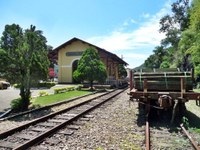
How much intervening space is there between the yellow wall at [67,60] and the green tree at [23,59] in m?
22.9

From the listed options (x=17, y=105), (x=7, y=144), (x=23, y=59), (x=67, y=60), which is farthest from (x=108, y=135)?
(x=67, y=60)

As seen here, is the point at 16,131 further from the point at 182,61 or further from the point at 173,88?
the point at 182,61

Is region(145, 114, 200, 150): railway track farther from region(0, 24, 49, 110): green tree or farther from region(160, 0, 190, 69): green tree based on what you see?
region(160, 0, 190, 69): green tree

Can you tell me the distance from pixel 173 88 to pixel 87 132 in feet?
13.5

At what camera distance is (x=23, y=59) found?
1109 centimetres

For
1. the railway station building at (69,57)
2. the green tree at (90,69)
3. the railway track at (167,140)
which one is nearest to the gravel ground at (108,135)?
the railway track at (167,140)

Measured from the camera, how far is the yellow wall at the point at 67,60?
3462 centimetres

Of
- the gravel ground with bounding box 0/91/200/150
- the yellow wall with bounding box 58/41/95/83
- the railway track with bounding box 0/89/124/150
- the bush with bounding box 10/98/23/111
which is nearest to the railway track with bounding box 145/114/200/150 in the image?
the gravel ground with bounding box 0/91/200/150

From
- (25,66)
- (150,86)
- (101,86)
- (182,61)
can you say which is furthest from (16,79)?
(182,61)

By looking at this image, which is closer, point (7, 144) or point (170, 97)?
point (7, 144)

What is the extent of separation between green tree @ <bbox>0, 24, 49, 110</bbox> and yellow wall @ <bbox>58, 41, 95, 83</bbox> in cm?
2285

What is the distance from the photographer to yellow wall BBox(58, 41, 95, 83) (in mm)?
34625

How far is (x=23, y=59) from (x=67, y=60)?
2425 centimetres

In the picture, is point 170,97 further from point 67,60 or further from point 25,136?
point 67,60
